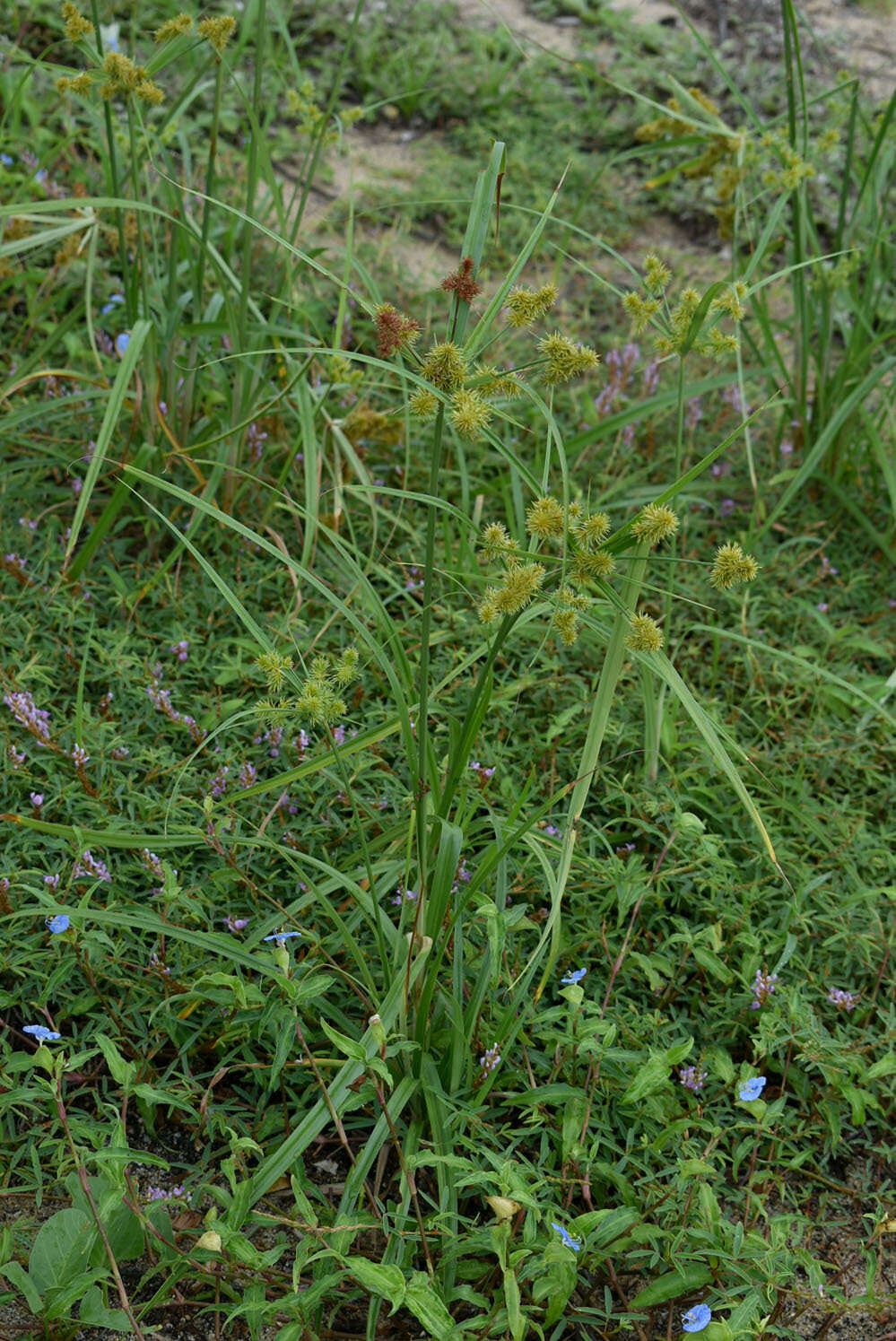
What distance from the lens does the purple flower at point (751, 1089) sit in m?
1.64

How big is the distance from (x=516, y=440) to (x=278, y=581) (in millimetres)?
800

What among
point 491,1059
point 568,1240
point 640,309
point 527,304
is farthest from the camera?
point 640,309

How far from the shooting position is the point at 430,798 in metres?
2.05

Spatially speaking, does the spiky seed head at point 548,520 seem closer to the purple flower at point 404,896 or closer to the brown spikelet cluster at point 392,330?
the brown spikelet cluster at point 392,330

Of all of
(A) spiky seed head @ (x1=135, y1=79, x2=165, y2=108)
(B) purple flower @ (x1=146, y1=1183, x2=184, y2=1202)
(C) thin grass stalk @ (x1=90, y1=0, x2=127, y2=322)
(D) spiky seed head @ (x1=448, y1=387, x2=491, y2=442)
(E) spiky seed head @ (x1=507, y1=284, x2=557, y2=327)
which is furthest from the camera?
(C) thin grass stalk @ (x1=90, y1=0, x2=127, y2=322)

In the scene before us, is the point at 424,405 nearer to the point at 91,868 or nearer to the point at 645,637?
the point at 645,637

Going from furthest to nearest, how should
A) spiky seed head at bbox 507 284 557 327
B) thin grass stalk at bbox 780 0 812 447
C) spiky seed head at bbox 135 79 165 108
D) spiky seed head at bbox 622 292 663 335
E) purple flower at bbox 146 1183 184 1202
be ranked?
1. thin grass stalk at bbox 780 0 812 447
2. spiky seed head at bbox 135 79 165 108
3. spiky seed head at bbox 622 292 663 335
4. purple flower at bbox 146 1183 184 1202
5. spiky seed head at bbox 507 284 557 327

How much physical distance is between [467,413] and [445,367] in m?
0.10

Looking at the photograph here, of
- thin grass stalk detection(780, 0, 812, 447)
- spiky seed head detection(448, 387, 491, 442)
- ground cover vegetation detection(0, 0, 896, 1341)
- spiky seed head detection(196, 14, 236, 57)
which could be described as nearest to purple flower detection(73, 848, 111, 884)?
ground cover vegetation detection(0, 0, 896, 1341)

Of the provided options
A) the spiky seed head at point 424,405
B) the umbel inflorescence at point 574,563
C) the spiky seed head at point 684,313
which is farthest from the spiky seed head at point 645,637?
the spiky seed head at point 684,313

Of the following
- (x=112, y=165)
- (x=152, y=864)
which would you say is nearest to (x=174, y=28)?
(x=112, y=165)

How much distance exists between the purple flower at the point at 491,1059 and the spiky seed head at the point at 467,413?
92cm

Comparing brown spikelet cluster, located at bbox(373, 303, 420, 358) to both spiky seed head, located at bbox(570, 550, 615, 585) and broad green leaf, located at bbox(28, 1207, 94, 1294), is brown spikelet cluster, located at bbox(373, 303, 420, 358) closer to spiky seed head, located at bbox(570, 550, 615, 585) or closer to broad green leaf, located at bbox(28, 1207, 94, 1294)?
spiky seed head, located at bbox(570, 550, 615, 585)

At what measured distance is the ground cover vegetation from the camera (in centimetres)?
152
